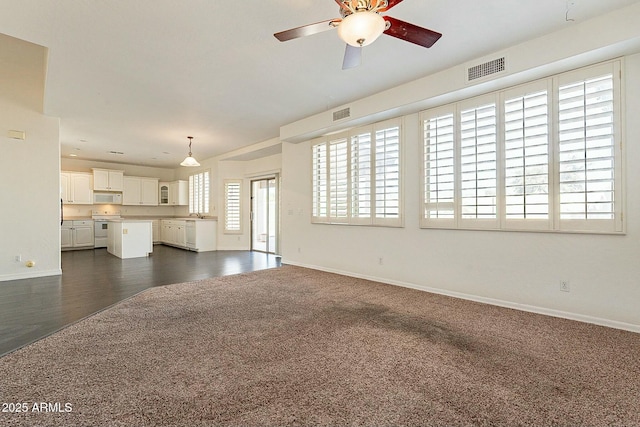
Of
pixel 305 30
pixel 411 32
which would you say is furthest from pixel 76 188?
pixel 411 32

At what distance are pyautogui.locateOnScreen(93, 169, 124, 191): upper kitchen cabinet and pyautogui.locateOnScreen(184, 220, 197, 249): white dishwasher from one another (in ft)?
10.2

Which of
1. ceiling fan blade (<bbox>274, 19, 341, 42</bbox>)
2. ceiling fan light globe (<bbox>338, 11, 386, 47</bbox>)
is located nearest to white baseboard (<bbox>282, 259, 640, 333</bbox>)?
ceiling fan light globe (<bbox>338, 11, 386, 47</bbox>)

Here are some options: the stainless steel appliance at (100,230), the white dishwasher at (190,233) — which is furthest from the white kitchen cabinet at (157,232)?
the white dishwasher at (190,233)

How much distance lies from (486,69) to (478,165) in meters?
1.12

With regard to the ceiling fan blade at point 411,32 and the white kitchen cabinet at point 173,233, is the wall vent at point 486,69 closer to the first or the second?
the ceiling fan blade at point 411,32

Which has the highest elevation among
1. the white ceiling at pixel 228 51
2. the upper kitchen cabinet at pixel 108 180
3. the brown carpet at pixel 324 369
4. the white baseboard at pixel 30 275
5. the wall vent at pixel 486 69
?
the white ceiling at pixel 228 51

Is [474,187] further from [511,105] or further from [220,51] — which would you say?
[220,51]

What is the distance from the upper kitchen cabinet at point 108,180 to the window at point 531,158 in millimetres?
10058

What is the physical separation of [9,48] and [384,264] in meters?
5.76

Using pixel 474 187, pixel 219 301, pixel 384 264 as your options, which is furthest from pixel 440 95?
pixel 219 301

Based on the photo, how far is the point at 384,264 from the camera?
488cm

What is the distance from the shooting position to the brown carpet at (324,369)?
1681 millimetres

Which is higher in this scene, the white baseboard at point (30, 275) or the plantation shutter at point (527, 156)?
the plantation shutter at point (527, 156)

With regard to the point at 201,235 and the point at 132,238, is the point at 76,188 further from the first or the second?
the point at 201,235
